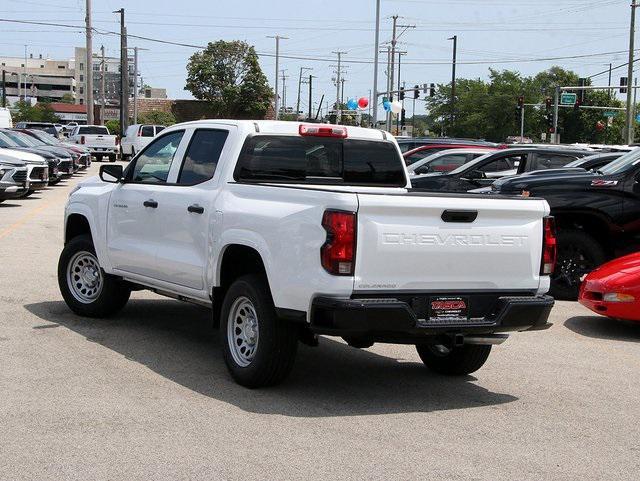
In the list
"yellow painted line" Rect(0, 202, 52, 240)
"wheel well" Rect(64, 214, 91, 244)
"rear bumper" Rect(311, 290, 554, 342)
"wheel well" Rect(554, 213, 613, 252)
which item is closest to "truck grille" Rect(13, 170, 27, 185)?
"yellow painted line" Rect(0, 202, 52, 240)

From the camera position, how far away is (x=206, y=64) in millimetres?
97188

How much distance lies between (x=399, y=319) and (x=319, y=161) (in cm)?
215

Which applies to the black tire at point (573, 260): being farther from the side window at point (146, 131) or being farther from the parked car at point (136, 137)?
the side window at point (146, 131)

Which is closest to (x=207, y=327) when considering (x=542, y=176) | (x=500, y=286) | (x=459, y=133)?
(x=500, y=286)

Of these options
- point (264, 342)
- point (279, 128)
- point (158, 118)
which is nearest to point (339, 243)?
point (264, 342)

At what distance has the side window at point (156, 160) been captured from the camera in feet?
28.6

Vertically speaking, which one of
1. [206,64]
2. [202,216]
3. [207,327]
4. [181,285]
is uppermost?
[206,64]

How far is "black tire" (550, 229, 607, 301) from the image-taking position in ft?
40.1

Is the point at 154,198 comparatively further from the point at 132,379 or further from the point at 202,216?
the point at 132,379

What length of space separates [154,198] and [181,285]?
899 millimetres

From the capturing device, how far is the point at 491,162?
710 inches

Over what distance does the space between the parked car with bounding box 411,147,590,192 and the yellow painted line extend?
715 cm

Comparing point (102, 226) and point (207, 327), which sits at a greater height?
point (102, 226)

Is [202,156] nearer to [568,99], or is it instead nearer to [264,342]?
[264,342]
